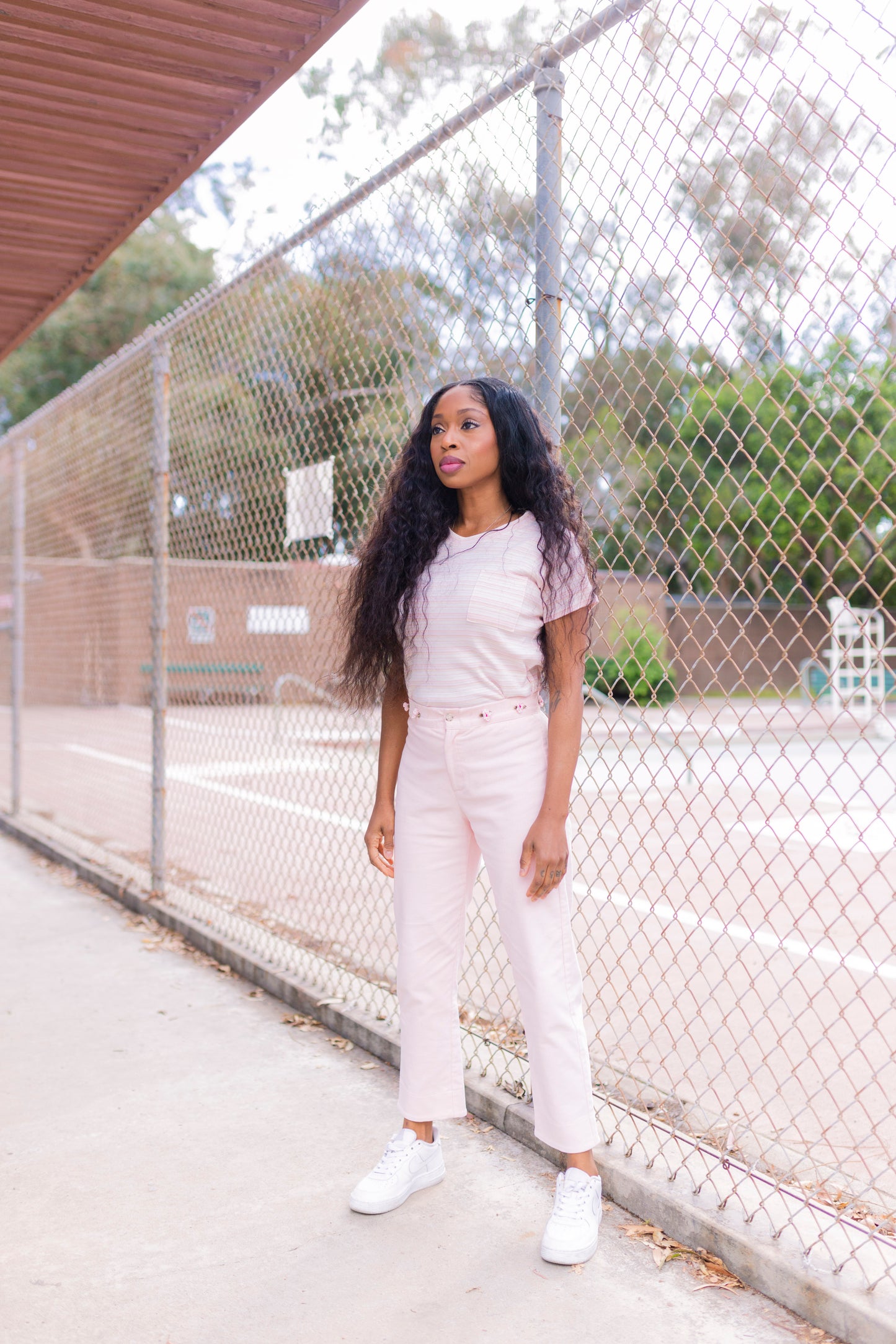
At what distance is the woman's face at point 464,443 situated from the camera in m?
2.66

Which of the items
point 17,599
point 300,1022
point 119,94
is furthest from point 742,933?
point 17,599

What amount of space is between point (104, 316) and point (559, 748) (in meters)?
28.7

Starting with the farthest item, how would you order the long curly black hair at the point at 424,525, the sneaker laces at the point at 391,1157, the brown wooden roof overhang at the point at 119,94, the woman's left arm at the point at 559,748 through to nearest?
the brown wooden roof overhang at the point at 119,94 → the sneaker laces at the point at 391,1157 → the long curly black hair at the point at 424,525 → the woman's left arm at the point at 559,748

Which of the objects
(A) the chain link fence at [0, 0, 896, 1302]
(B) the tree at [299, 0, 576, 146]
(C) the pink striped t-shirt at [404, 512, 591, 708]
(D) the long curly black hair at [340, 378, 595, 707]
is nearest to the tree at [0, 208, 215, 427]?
(B) the tree at [299, 0, 576, 146]

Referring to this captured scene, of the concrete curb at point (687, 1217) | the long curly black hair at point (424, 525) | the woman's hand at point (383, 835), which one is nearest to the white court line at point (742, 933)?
the concrete curb at point (687, 1217)

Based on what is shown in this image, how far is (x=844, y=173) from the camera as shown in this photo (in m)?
2.93

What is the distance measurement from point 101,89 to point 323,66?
30505 millimetres

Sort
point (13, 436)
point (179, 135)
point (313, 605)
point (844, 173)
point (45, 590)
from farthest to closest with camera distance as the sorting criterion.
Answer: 1. point (45, 590)
2. point (13, 436)
3. point (313, 605)
4. point (179, 135)
5. point (844, 173)

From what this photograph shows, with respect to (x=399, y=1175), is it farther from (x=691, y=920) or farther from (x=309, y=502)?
(x=691, y=920)

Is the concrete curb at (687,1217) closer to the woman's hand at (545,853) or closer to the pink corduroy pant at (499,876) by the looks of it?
the pink corduroy pant at (499,876)

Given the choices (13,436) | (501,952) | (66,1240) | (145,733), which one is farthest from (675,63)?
(145,733)

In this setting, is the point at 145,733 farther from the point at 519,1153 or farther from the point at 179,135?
the point at 519,1153

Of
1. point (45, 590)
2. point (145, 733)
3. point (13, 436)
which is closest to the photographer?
point (13, 436)

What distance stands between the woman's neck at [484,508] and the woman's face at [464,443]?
0.03 m
